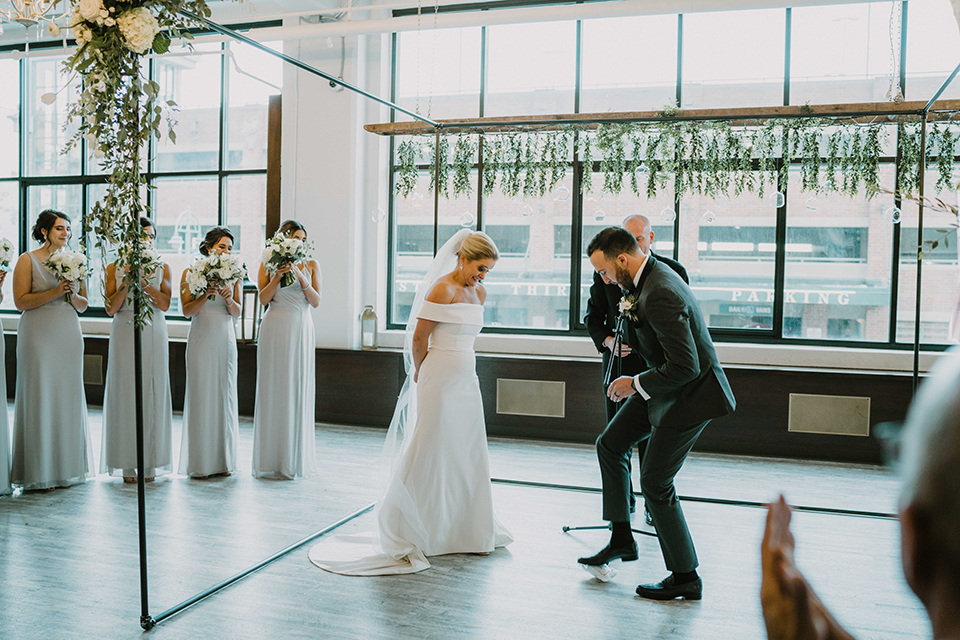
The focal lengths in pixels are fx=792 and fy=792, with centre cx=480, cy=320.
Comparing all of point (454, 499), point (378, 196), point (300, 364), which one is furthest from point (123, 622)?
point (378, 196)

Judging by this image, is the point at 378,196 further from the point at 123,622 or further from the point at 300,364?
the point at 123,622

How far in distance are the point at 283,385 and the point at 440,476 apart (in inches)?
88.6

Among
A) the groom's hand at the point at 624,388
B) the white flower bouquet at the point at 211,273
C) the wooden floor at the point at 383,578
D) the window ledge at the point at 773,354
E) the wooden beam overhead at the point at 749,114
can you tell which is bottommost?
the wooden floor at the point at 383,578

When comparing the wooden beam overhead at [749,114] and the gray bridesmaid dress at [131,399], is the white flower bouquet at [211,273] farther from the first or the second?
the wooden beam overhead at [749,114]

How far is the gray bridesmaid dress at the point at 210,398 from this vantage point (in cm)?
627

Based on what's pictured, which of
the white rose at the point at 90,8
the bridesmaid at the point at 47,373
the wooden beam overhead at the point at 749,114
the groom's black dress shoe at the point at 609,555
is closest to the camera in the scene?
the white rose at the point at 90,8

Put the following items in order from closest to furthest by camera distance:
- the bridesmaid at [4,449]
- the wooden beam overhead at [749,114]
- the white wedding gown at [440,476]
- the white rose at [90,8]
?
1. the white rose at [90,8]
2. the white wedding gown at [440,476]
3. the wooden beam overhead at [749,114]
4. the bridesmaid at [4,449]

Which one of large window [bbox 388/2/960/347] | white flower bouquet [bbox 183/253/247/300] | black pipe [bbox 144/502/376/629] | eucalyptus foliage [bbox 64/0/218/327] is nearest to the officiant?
black pipe [bbox 144/502/376/629]

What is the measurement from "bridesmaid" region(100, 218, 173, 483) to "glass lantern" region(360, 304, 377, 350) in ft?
9.44

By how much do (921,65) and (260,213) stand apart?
7559mm

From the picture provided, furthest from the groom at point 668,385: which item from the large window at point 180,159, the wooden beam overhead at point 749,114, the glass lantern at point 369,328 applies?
the large window at point 180,159

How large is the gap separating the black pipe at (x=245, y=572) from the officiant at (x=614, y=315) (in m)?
1.84

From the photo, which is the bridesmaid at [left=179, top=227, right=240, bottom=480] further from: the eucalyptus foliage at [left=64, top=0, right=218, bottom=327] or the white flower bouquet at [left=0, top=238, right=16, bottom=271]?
the eucalyptus foliage at [left=64, top=0, right=218, bottom=327]

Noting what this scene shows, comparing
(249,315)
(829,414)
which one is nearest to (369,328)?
(249,315)
